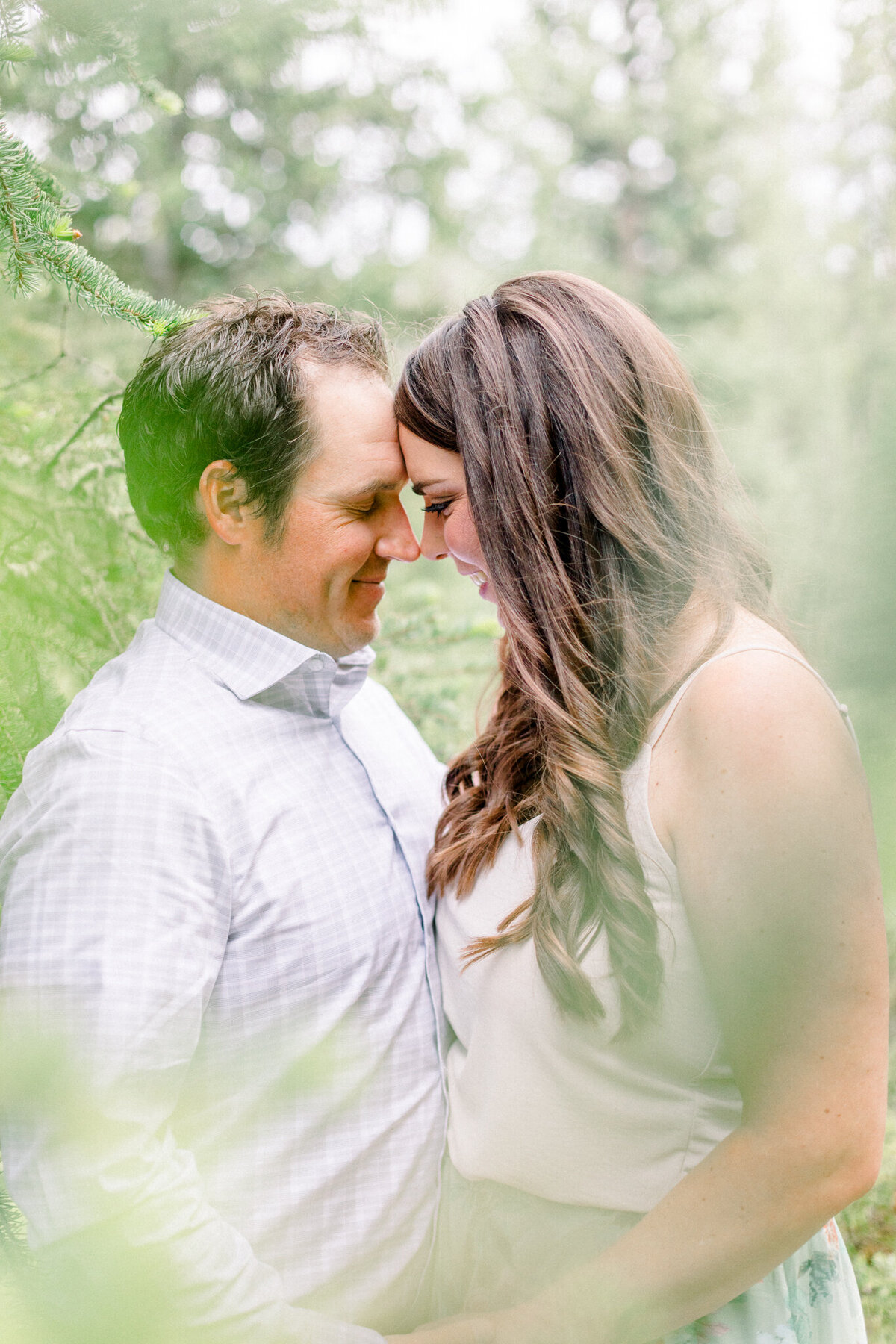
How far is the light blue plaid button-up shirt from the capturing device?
3.87ft

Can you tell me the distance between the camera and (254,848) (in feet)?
4.66

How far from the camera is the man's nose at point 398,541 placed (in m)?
1.73

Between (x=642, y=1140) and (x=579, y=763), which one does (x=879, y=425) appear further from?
(x=642, y=1140)

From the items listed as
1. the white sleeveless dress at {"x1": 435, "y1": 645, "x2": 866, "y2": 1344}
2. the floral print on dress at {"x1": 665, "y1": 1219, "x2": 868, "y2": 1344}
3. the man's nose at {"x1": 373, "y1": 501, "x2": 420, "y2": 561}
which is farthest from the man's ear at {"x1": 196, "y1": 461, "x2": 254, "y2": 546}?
the floral print on dress at {"x1": 665, "y1": 1219, "x2": 868, "y2": 1344}

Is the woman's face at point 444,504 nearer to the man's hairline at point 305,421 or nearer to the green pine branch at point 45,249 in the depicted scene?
the man's hairline at point 305,421

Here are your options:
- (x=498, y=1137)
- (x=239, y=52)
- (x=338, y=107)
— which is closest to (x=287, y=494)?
(x=498, y=1137)

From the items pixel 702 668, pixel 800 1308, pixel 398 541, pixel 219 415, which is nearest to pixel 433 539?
pixel 398 541

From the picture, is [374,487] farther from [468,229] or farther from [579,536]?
[468,229]

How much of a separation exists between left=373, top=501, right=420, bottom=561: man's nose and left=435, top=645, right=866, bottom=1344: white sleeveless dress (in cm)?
57

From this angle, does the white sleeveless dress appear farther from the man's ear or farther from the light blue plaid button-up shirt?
the man's ear

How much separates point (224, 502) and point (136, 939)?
770 mm

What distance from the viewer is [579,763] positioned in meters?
1.33

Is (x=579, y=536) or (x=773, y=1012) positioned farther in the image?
(x=579, y=536)

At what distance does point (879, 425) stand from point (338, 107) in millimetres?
5243
